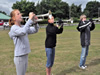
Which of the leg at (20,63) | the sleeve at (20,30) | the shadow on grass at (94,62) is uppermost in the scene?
the sleeve at (20,30)

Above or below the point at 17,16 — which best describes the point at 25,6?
above

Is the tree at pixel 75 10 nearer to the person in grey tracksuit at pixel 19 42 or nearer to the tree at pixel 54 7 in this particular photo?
the tree at pixel 54 7

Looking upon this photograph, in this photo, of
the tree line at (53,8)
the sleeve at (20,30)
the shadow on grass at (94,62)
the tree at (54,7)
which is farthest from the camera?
the tree at (54,7)

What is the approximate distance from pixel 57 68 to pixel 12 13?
138 inches

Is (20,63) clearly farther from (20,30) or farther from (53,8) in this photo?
(53,8)

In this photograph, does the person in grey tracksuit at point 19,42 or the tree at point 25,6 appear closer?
the person in grey tracksuit at point 19,42

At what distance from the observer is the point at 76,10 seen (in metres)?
86.6

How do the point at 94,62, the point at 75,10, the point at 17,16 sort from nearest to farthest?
1. the point at 17,16
2. the point at 94,62
3. the point at 75,10

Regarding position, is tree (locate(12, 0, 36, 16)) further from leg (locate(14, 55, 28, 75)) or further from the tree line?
leg (locate(14, 55, 28, 75))

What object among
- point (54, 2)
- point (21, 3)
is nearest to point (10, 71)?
point (21, 3)

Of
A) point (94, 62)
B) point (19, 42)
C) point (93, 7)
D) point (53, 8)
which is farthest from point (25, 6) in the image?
point (19, 42)

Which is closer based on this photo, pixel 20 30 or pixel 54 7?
pixel 20 30

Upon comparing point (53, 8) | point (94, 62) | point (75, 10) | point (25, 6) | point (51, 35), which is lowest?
point (94, 62)

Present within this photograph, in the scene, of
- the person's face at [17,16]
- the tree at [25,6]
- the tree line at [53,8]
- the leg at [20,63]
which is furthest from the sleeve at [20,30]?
the tree line at [53,8]
